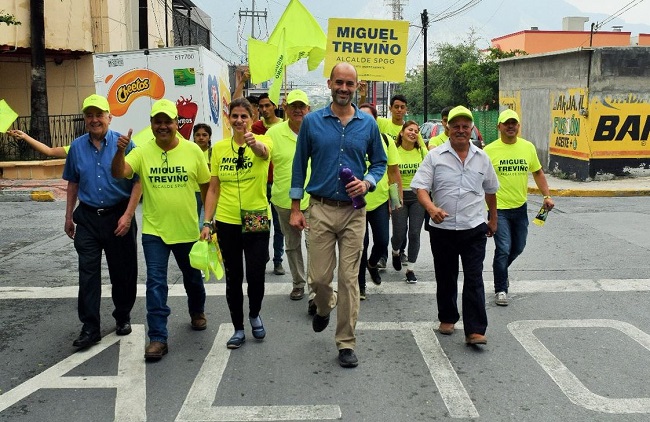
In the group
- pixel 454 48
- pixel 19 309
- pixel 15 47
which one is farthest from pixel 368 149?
pixel 454 48

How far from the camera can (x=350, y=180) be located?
505 centimetres

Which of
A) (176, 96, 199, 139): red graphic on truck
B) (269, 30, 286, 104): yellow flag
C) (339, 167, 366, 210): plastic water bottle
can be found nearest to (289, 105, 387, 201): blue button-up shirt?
(339, 167, 366, 210): plastic water bottle

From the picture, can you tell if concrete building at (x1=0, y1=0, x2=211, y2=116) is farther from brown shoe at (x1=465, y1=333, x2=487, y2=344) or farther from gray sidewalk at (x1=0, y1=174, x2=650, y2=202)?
brown shoe at (x1=465, y1=333, x2=487, y2=344)

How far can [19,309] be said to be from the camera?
6859 millimetres

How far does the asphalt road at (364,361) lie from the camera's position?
177 inches

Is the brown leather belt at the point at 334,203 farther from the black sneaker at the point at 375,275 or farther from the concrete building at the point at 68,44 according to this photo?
the concrete building at the point at 68,44

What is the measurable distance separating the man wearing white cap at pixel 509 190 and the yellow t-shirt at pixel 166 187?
2894 millimetres

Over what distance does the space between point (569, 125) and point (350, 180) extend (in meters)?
15.6

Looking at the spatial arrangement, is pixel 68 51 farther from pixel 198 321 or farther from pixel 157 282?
pixel 157 282

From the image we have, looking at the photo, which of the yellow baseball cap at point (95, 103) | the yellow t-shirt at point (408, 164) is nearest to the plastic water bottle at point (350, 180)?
the yellow baseball cap at point (95, 103)

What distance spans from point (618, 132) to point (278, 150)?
13.5 metres

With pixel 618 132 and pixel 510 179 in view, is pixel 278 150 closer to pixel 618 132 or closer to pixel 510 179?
pixel 510 179

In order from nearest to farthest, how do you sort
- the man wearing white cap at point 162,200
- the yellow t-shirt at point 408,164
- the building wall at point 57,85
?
the man wearing white cap at point 162,200 < the yellow t-shirt at point 408,164 < the building wall at point 57,85

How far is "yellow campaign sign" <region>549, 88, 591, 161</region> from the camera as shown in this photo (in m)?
18.3
